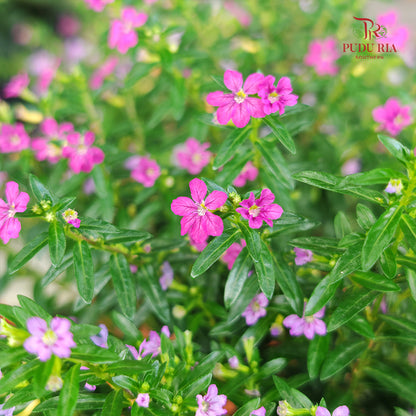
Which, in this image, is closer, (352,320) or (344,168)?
(352,320)

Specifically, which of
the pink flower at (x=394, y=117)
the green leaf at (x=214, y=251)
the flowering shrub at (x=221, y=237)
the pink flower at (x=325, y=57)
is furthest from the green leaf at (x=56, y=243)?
the pink flower at (x=325, y=57)

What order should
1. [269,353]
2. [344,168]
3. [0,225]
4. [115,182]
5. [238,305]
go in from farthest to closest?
[344,168], [115,182], [269,353], [238,305], [0,225]

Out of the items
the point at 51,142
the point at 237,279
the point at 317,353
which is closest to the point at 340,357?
the point at 317,353

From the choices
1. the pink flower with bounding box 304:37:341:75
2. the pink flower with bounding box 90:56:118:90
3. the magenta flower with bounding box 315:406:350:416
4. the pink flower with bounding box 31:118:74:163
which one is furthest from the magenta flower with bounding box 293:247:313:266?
the pink flower with bounding box 90:56:118:90

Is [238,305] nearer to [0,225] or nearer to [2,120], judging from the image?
[0,225]

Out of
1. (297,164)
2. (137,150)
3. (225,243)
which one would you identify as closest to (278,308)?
(225,243)

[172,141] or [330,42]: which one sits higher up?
[330,42]

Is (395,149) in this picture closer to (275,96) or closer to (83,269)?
(275,96)


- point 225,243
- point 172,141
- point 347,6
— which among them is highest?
point 347,6
